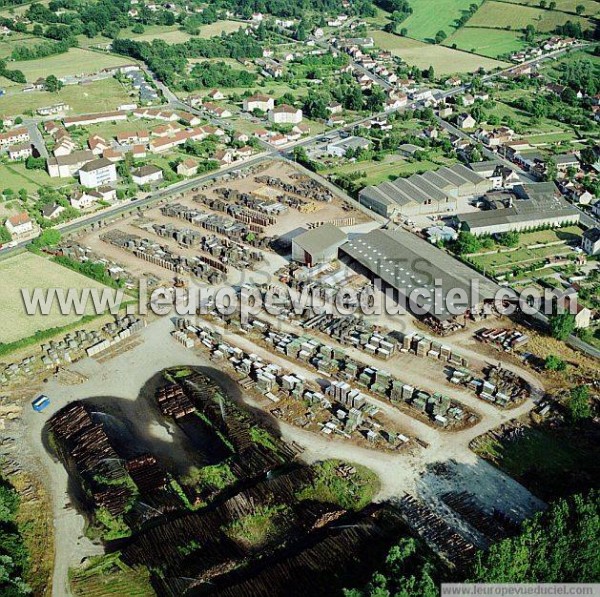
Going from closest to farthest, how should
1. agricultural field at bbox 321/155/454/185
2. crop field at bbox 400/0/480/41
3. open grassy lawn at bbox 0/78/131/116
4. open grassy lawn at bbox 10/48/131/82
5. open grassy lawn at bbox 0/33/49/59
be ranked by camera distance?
agricultural field at bbox 321/155/454/185 → open grassy lawn at bbox 0/78/131/116 → open grassy lawn at bbox 10/48/131/82 → open grassy lawn at bbox 0/33/49/59 → crop field at bbox 400/0/480/41

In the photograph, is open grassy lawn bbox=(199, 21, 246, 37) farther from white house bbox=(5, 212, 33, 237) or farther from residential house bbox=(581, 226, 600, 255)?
residential house bbox=(581, 226, 600, 255)

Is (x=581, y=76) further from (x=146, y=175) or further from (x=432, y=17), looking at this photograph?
(x=146, y=175)

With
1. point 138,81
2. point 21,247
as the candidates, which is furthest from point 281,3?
point 21,247

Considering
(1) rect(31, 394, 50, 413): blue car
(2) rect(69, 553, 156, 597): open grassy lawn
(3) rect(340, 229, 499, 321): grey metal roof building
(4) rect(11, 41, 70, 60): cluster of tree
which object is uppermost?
(4) rect(11, 41, 70, 60): cluster of tree

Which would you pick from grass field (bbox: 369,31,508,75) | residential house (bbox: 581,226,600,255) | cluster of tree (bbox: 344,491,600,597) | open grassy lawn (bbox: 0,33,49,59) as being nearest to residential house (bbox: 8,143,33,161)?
open grassy lawn (bbox: 0,33,49,59)

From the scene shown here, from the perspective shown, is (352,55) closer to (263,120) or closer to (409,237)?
(263,120)

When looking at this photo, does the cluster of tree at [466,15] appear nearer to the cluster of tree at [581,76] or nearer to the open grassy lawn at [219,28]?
the cluster of tree at [581,76]
